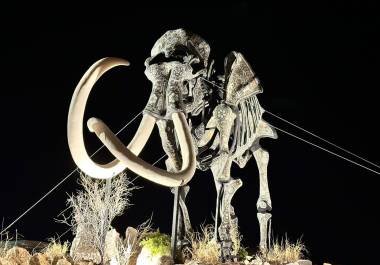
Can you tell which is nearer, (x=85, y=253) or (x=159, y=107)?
(x=159, y=107)

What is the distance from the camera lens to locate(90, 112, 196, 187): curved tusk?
16.1 ft

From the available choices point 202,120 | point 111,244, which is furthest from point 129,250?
point 202,120

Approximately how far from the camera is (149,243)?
6.59 metres

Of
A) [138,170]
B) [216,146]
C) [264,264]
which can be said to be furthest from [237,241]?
[138,170]

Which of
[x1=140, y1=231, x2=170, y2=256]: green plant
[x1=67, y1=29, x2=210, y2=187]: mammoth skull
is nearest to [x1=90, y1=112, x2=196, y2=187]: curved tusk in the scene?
[x1=67, y1=29, x2=210, y2=187]: mammoth skull

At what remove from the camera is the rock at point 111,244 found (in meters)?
7.18

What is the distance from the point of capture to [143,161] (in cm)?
504

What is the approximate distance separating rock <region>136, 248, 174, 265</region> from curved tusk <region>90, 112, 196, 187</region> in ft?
4.60

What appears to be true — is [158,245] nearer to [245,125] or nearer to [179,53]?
[245,125]

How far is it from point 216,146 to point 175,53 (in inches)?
55.7

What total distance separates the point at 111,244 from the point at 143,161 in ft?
8.76

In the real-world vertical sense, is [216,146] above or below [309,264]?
above

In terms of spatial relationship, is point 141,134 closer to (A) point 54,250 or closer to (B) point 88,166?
(B) point 88,166

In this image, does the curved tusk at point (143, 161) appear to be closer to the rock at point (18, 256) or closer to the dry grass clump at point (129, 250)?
the dry grass clump at point (129, 250)
